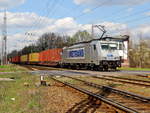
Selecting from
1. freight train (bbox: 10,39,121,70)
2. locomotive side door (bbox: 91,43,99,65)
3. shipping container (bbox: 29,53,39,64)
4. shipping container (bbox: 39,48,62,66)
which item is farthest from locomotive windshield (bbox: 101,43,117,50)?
shipping container (bbox: 29,53,39,64)

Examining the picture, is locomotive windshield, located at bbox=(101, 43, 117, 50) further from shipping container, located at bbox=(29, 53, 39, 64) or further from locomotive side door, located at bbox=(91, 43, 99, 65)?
shipping container, located at bbox=(29, 53, 39, 64)

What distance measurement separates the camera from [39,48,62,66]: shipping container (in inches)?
1690

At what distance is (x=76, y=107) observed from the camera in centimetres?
811

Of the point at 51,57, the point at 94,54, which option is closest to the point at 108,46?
the point at 94,54

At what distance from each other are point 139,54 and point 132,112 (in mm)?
54936

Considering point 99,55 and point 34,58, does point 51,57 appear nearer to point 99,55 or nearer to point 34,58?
point 34,58

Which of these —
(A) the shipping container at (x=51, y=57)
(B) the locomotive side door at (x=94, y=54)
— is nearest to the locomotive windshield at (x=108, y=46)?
(B) the locomotive side door at (x=94, y=54)

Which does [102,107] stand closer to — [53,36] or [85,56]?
[85,56]

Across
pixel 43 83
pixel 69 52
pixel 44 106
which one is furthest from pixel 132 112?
pixel 69 52

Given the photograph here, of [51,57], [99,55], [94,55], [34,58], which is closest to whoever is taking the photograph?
[99,55]

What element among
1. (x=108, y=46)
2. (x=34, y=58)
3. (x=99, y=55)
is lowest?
(x=99, y=55)

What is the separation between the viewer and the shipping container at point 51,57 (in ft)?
141

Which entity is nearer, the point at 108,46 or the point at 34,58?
the point at 108,46

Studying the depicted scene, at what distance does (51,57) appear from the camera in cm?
4709
